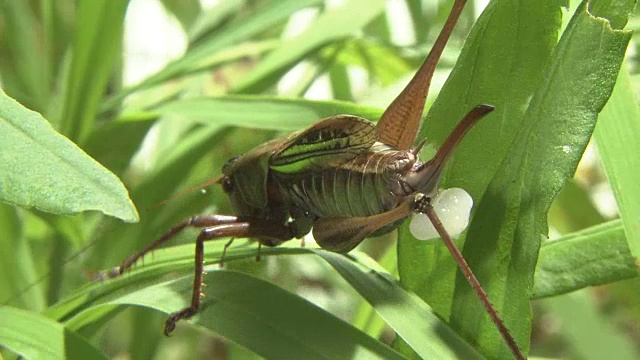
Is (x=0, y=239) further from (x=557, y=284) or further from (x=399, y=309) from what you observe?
(x=557, y=284)

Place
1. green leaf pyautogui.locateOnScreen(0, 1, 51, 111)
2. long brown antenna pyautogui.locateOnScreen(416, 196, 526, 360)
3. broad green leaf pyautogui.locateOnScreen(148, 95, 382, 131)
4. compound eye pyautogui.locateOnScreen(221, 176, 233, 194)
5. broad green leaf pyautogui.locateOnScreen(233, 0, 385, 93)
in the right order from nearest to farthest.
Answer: long brown antenna pyautogui.locateOnScreen(416, 196, 526, 360)
broad green leaf pyautogui.locateOnScreen(148, 95, 382, 131)
compound eye pyautogui.locateOnScreen(221, 176, 233, 194)
broad green leaf pyautogui.locateOnScreen(233, 0, 385, 93)
green leaf pyautogui.locateOnScreen(0, 1, 51, 111)

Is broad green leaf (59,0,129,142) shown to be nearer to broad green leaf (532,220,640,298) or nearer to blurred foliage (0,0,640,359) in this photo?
blurred foliage (0,0,640,359)

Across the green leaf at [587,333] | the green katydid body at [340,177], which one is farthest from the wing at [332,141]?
the green leaf at [587,333]

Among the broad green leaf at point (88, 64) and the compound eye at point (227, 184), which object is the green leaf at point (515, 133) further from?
the broad green leaf at point (88, 64)

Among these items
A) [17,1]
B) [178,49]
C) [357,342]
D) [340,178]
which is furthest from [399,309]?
[178,49]

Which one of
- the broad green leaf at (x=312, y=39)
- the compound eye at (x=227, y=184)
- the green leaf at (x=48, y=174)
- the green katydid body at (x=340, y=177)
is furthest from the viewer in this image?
the broad green leaf at (x=312, y=39)

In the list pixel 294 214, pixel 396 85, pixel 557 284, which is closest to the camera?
pixel 557 284

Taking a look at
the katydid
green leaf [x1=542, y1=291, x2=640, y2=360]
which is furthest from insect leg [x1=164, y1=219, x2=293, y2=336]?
green leaf [x1=542, y1=291, x2=640, y2=360]
